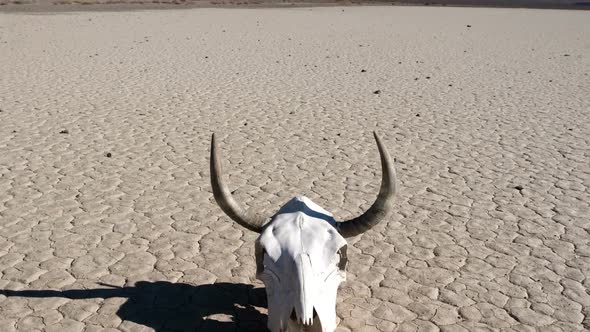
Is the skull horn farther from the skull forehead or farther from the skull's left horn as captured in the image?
the skull's left horn

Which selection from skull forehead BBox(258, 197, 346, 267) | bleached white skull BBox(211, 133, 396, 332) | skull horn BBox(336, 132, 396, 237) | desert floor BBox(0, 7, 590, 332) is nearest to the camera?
bleached white skull BBox(211, 133, 396, 332)

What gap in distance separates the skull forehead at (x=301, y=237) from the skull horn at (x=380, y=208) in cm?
11

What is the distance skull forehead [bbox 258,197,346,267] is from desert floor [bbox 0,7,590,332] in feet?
2.16

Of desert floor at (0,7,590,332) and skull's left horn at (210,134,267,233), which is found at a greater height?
skull's left horn at (210,134,267,233)

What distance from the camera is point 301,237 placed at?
405cm

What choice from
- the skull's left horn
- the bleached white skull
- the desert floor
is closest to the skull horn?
the bleached white skull

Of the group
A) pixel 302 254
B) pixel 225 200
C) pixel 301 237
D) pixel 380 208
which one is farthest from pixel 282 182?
pixel 302 254

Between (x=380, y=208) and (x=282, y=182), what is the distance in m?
3.22

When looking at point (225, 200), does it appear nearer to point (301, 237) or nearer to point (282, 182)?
point (301, 237)

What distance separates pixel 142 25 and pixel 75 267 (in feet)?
65.1

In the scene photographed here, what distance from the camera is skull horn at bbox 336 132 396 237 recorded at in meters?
4.38

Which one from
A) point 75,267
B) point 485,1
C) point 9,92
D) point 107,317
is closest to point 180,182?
point 75,267

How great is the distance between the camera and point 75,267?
5422 mm

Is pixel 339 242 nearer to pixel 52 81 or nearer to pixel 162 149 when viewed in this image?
pixel 162 149
